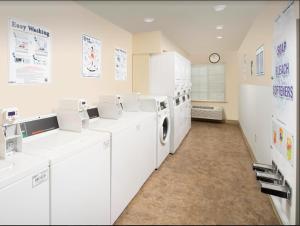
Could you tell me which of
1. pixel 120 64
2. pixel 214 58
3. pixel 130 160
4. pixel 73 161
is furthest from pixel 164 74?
pixel 214 58

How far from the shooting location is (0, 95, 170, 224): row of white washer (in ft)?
3.30

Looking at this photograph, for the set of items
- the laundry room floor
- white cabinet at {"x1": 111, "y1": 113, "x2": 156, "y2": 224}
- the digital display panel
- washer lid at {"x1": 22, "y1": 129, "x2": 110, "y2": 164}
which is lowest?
the laundry room floor

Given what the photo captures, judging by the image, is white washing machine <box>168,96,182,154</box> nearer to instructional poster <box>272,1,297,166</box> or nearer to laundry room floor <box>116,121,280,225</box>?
laundry room floor <box>116,121,280,225</box>

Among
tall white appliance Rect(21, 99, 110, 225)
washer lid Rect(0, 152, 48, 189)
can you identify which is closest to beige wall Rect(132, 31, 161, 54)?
tall white appliance Rect(21, 99, 110, 225)

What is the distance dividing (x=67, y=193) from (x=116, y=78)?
7.57 feet

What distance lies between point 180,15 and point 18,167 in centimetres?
272

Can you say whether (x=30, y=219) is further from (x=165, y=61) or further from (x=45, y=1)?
(x=165, y=61)

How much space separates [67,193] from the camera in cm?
124

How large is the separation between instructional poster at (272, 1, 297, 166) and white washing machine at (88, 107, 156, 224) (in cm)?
138

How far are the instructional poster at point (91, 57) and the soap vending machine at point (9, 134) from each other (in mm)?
1327

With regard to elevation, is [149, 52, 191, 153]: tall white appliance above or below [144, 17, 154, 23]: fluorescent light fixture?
below

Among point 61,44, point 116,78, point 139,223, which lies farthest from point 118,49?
point 139,223

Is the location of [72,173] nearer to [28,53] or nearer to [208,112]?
[28,53]

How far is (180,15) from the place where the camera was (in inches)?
113
